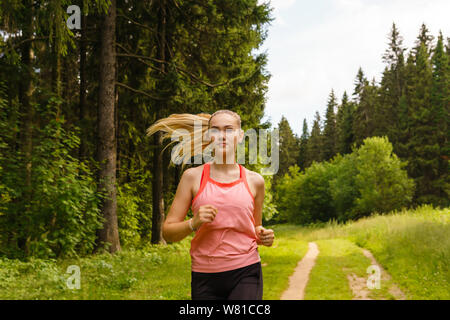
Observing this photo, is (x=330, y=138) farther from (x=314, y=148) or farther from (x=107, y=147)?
(x=107, y=147)

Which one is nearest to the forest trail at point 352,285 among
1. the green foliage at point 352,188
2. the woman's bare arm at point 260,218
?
the woman's bare arm at point 260,218

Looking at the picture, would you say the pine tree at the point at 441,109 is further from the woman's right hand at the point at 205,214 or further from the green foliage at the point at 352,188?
the woman's right hand at the point at 205,214

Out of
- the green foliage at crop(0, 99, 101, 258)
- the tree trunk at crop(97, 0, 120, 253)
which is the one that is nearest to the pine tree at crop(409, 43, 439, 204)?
the tree trunk at crop(97, 0, 120, 253)

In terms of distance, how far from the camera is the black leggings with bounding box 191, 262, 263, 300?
265 centimetres

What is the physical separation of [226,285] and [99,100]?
10.5 metres

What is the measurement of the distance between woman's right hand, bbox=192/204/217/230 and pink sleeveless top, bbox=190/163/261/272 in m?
0.15

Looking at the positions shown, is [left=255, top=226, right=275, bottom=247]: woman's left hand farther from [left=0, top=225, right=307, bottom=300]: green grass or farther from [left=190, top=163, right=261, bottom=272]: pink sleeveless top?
[left=0, top=225, right=307, bottom=300]: green grass

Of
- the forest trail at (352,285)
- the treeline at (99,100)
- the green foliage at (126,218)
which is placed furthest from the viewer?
the green foliage at (126,218)

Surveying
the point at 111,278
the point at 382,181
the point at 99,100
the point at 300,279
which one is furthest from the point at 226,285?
the point at 382,181

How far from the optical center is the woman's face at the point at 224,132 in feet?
9.18

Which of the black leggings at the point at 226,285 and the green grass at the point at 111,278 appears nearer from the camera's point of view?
the black leggings at the point at 226,285

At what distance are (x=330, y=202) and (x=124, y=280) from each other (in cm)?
4990

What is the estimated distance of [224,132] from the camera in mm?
2816

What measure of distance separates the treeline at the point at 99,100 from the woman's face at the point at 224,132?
501 centimetres
